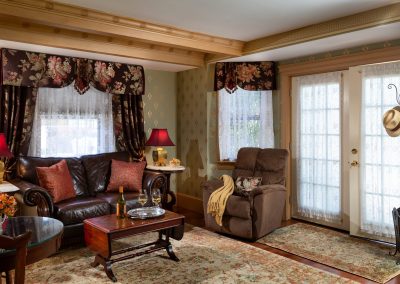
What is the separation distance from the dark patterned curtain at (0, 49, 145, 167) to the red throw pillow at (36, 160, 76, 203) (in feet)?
2.04

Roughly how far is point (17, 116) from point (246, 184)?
2994 millimetres

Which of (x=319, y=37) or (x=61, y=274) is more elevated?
(x=319, y=37)

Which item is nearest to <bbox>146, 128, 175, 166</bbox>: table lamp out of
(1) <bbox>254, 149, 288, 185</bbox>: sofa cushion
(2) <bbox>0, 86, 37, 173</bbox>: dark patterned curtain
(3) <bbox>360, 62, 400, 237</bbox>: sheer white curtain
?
(1) <bbox>254, 149, 288, 185</bbox>: sofa cushion

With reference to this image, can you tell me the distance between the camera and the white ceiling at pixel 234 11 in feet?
10.9

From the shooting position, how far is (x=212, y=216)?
176 inches

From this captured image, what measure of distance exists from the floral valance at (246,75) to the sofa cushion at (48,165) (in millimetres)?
2351

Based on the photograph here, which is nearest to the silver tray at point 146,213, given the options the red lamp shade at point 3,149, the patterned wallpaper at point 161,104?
the red lamp shade at point 3,149

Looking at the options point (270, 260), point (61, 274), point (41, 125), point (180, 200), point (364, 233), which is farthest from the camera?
point (180, 200)

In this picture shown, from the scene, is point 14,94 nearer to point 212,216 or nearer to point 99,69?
point 99,69

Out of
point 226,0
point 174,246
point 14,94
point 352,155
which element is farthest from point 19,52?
point 352,155

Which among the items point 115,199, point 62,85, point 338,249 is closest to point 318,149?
point 338,249

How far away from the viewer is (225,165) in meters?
5.52

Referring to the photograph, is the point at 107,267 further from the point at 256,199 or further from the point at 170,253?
the point at 256,199

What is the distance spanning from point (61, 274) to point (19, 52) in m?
2.68
